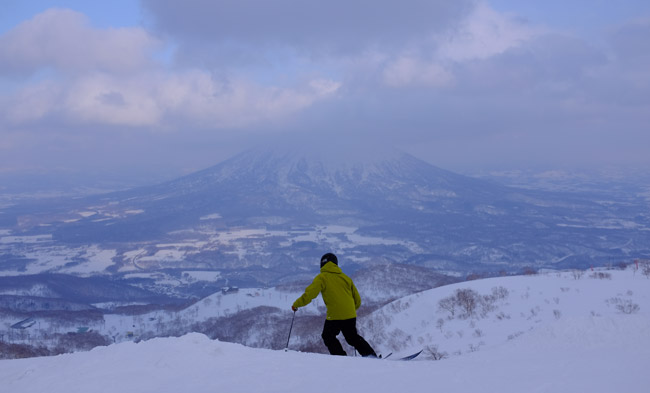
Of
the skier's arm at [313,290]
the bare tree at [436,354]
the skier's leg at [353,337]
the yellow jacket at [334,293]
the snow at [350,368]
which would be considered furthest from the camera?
the bare tree at [436,354]

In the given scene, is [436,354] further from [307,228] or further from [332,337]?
[307,228]

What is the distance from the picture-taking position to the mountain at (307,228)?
8500 centimetres

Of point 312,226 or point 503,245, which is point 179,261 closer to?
point 312,226

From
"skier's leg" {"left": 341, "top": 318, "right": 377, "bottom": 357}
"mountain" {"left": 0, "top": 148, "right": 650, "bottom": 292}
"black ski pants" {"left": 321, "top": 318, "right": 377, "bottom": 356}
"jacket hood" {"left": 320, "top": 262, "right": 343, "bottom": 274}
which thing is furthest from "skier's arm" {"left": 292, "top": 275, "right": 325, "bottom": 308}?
"mountain" {"left": 0, "top": 148, "right": 650, "bottom": 292}

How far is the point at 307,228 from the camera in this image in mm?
122750

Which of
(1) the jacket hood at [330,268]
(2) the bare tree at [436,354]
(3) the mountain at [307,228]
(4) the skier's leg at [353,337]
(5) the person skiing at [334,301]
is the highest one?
(1) the jacket hood at [330,268]

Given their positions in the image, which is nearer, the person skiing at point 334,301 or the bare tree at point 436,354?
the person skiing at point 334,301

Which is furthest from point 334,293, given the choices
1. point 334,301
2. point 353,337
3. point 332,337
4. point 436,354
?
point 436,354

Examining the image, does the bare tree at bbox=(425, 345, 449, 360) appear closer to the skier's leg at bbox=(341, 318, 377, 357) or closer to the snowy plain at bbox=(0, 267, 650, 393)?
the skier's leg at bbox=(341, 318, 377, 357)

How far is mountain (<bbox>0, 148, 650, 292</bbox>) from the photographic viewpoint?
8500cm

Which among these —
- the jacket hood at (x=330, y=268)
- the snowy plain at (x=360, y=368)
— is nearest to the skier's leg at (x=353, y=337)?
the jacket hood at (x=330, y=268)

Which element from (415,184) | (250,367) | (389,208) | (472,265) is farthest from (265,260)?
(415,184)

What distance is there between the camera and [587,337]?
17.4 ft

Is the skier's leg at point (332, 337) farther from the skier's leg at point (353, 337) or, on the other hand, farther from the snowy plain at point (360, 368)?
the snowy plain at point (360, 368)
